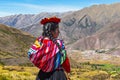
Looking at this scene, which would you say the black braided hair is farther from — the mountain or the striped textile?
the mountain

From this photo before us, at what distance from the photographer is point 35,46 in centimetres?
1081

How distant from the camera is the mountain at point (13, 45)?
12338cm

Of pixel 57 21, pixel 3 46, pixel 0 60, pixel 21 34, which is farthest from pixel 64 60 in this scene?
pixel 21 34

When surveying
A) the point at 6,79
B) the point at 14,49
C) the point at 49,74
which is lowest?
the point at 14,49

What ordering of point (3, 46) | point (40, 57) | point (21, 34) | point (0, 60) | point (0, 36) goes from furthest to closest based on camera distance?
point (21, 34) → point (0, 36) → point (3, 46) → point (0, 60) → point (40, 57)

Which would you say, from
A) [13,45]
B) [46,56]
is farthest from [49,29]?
[13,45]

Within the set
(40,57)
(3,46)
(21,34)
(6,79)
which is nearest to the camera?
(40,57)

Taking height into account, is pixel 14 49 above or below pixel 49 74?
below

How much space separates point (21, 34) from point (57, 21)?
189 meters

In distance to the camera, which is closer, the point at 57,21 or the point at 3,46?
the point at 57,21

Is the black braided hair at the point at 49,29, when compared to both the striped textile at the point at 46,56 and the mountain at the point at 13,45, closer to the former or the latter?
the striped textile at the point at 46,56

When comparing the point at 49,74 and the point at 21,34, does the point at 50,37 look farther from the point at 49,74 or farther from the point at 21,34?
the point at 21,34

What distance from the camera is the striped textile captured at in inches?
421

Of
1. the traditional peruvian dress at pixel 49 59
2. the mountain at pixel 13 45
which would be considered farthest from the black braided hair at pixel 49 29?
the mountain at pixel 13 45
